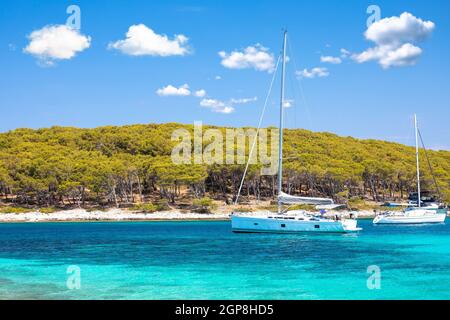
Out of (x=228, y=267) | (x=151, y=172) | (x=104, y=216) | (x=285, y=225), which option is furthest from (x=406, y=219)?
(x=104, y=216)

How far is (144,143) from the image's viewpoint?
105m

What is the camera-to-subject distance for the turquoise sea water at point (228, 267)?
2013 cm

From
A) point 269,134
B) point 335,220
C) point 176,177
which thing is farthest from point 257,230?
point 269,134

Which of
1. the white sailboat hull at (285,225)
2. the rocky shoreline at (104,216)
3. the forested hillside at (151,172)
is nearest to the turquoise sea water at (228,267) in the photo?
the white sailboat hull at (285,225)

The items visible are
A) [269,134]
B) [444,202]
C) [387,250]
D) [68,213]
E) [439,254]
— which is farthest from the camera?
[269,134]

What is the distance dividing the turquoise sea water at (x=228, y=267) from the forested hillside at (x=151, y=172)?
3944cm

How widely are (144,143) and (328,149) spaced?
38.8m

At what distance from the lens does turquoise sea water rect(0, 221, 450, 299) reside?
66.0ft

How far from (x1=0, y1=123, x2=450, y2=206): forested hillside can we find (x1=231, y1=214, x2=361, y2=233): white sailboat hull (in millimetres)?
34809

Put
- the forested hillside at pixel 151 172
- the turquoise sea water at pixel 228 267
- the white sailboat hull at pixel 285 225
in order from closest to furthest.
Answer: the turquoise sea water at pixel 228 267
the white sailboat hull at pixel 285 225
the forested hillside at pixel 151 172

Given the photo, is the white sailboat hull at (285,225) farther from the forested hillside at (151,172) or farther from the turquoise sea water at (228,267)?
the forested hillside at (151,172)

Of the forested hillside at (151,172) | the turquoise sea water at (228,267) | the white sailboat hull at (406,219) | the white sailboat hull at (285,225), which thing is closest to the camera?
the turquoise sea water at (228,267)

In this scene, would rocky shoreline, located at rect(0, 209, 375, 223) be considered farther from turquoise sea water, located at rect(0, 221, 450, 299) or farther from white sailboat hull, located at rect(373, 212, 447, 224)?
turquoise sea water, located at rect(0, 221, 450, 299)
